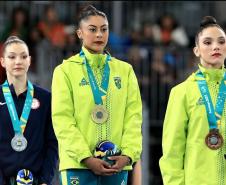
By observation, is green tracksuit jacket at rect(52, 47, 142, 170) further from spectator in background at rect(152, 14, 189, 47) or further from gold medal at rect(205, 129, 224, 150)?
spectator in background at rect(152, 14, 189, 47)

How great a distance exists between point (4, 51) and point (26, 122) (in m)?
0.71

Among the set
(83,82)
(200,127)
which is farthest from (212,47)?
(83,82)

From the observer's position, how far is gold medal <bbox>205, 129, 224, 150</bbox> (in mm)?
8234

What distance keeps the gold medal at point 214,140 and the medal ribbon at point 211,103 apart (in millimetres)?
49

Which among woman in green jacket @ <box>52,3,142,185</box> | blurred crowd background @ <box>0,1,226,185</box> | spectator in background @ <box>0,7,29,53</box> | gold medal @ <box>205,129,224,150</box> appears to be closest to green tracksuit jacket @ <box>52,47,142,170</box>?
woman in green jacket @ <box>52,3,142,185</box>

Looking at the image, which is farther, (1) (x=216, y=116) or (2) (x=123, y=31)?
(2) (x=123, y=31)

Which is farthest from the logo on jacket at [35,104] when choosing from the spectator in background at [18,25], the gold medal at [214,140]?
the spectator in background at [18,25]

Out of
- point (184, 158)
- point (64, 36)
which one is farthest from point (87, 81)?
point (64, 36)

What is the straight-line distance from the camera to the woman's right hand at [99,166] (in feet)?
27.4

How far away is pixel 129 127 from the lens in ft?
28.4

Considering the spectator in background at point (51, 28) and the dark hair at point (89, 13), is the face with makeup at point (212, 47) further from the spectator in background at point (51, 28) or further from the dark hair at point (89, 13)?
the spectator in background at point (51, 28)

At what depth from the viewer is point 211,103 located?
27.2 ft

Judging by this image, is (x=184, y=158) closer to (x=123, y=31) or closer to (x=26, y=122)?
(x=26, y=122)

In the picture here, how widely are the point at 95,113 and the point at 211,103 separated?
970 mm
